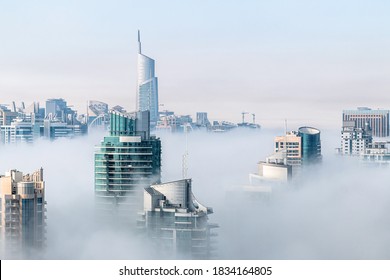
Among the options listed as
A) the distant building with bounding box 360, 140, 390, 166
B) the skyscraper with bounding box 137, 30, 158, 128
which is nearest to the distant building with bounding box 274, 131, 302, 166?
the distant building with bounding box 360, 140, 390, 166

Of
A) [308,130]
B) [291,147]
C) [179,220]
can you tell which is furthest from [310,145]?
[179,220]

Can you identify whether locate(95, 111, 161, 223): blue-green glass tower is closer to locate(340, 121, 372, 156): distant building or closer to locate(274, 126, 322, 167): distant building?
locate(274, 126, 322, 167): distant building

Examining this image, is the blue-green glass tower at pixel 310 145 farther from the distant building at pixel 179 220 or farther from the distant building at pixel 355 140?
the distant building at pixel 179 220

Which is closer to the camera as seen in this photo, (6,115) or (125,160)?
(125,160)

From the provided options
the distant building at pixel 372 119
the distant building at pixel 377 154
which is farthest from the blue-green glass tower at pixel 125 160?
the distant building at pixel 377 154

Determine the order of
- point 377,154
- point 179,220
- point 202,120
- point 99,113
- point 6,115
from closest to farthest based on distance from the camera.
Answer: point 179,220 < point 202,120 < point 99,113 < point 6,115 < point 377,154

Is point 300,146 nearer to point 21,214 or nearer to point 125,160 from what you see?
point 125,160

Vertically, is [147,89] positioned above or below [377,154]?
above
